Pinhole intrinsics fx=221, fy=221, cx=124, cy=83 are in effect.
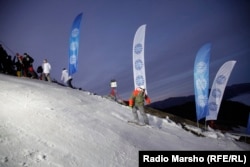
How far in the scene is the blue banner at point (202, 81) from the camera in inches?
610

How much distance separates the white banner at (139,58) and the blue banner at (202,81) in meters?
3.86

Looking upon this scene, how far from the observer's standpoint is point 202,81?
1546cm

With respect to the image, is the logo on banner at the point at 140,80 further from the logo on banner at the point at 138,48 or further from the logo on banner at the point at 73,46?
the logo on banner at the point at 73,46

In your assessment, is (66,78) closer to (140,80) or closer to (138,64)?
(138,64)

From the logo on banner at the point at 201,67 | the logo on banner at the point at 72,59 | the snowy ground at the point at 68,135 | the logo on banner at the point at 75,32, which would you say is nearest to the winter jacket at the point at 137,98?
the snowy ground at the point at 68,135

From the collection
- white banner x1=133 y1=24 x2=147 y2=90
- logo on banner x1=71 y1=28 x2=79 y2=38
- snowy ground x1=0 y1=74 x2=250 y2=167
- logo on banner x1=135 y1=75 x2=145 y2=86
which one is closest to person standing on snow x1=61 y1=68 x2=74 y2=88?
logo on banner x1=71 y1=28 x2=79 y2=38

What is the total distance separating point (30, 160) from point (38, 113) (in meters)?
3.55

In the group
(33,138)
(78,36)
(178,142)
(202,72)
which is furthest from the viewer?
(78,36)

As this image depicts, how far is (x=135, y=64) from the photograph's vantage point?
1584 centimetres

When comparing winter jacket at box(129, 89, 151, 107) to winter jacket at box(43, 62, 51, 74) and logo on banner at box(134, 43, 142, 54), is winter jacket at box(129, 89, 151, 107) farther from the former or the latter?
winter jacket at box(43, 62, 51, 74)

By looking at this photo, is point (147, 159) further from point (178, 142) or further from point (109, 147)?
point (178, 142)

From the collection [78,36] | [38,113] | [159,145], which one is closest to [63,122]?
[38,113]

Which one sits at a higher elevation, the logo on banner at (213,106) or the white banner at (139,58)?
the white banner at (139,58)

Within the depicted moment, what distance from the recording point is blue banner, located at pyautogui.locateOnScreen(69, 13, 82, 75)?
53.5 ft
